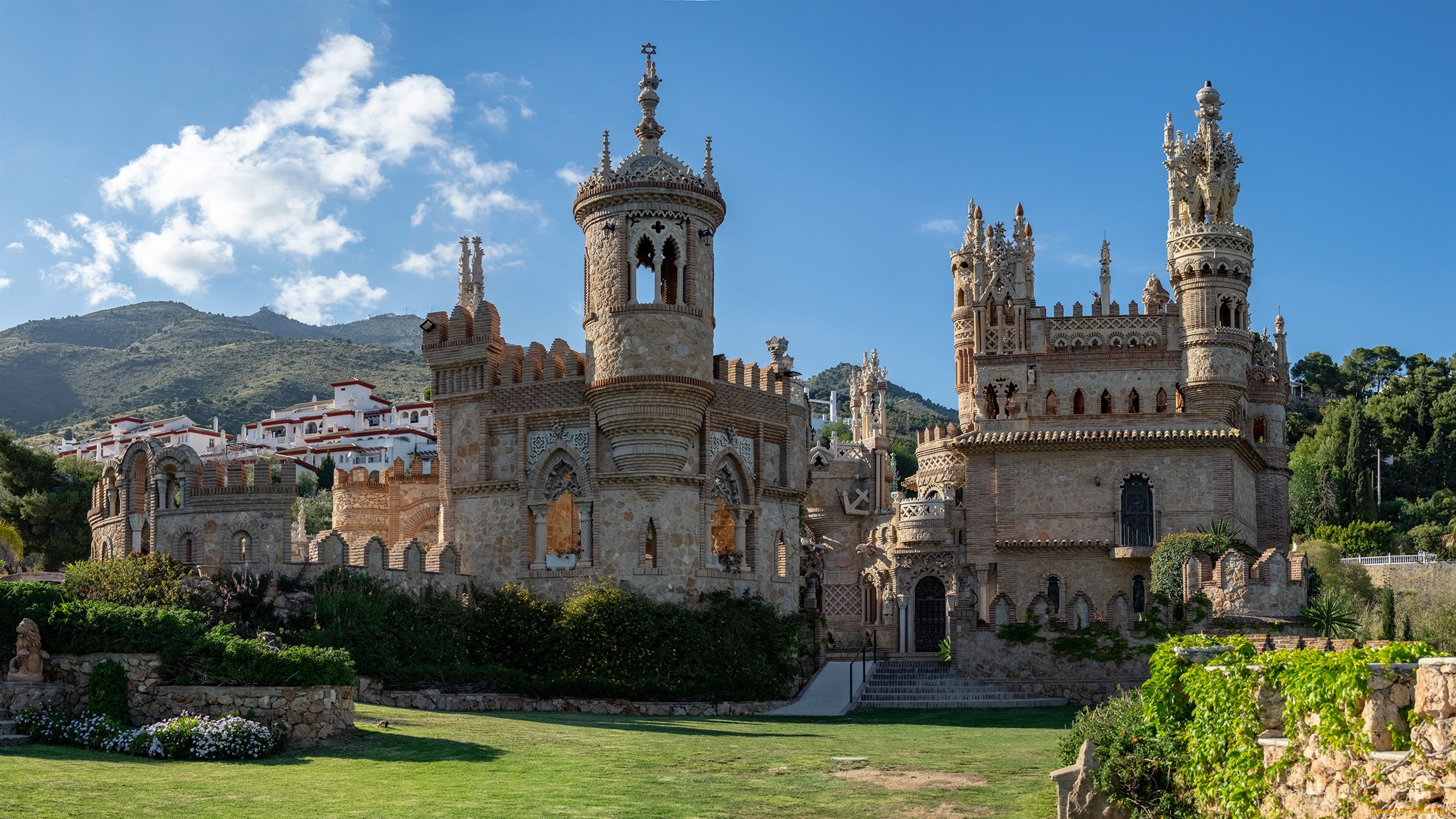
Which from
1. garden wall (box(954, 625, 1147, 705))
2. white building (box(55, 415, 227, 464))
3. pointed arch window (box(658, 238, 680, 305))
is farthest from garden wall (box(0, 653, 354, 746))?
white building (box(55, 415, 227, 464))

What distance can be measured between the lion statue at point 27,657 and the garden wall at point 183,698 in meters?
0.16

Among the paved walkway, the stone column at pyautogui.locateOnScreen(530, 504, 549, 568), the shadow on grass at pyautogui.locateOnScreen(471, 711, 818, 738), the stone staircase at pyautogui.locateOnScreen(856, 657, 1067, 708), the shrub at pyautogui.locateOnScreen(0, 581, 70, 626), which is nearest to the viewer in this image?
the shrub at pyautogui.locateOnScreen(0, 581, 70, 626)

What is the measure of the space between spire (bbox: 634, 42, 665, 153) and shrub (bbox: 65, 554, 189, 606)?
15305 mm

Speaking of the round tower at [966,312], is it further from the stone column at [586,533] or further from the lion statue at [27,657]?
the lion statue at [27,657]

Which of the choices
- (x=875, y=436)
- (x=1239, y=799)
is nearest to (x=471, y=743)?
(x=1239, y=799)

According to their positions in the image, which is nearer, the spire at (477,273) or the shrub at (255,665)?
the shrub at (255,665)

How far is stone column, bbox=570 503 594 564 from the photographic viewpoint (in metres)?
35.5

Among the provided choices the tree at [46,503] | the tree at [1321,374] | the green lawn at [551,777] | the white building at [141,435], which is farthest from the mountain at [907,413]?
the green lawn at [551,777]

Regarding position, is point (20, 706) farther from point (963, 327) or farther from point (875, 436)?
point (875, 436)

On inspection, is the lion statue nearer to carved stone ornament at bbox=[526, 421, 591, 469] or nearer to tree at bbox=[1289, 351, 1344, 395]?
carved stone ornament at bbox=[526, 421, 591, 469]

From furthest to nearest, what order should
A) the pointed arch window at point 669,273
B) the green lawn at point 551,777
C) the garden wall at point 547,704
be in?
the pointed arch window at point 669,273
the garden wall at point 547,704
the green lawn at point 551,777

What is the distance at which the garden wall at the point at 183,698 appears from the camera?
23078 millimetres

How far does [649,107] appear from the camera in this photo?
37.2 meters

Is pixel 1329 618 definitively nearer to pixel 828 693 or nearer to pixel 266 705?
pixel 828 693
